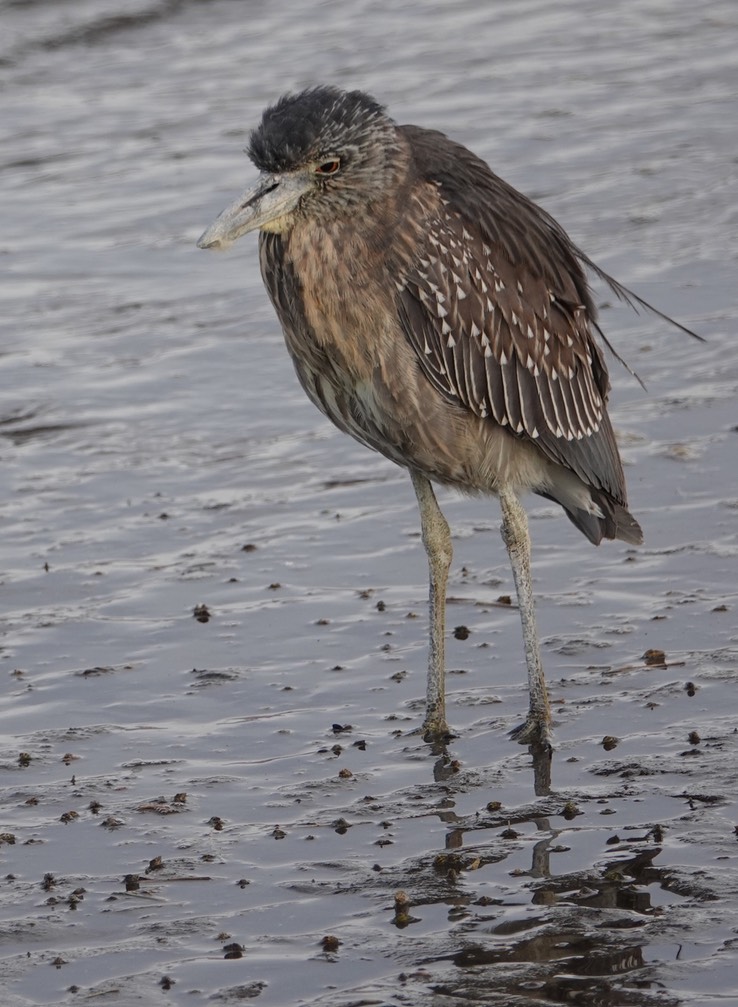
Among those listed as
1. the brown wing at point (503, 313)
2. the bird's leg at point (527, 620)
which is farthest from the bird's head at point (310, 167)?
the bird's leg at point (527, 620)

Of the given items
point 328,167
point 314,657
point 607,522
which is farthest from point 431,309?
point 314,657

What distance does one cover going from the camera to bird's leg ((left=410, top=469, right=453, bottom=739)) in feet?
22.4

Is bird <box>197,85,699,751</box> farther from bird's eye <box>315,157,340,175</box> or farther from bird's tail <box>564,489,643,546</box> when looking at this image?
bird's tail <box>564,489,643,546</box>

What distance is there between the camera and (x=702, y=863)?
5.61 meters

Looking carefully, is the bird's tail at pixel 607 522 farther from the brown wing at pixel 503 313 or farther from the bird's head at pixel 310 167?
the bird's head at pixel 310 167

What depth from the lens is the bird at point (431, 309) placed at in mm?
6496

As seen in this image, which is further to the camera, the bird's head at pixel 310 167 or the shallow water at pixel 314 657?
the bird's head at pixel 310 167

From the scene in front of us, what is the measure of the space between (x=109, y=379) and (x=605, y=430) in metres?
4.29

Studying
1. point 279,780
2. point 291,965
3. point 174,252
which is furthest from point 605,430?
point 174,252

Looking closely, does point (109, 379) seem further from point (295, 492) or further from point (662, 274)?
point (662, 274)

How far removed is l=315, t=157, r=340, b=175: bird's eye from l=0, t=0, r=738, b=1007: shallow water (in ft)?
6.80

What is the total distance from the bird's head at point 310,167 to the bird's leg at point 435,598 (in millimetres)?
1158

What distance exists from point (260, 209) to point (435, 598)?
5.54 ft

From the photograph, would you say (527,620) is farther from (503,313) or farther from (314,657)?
(503,313)
